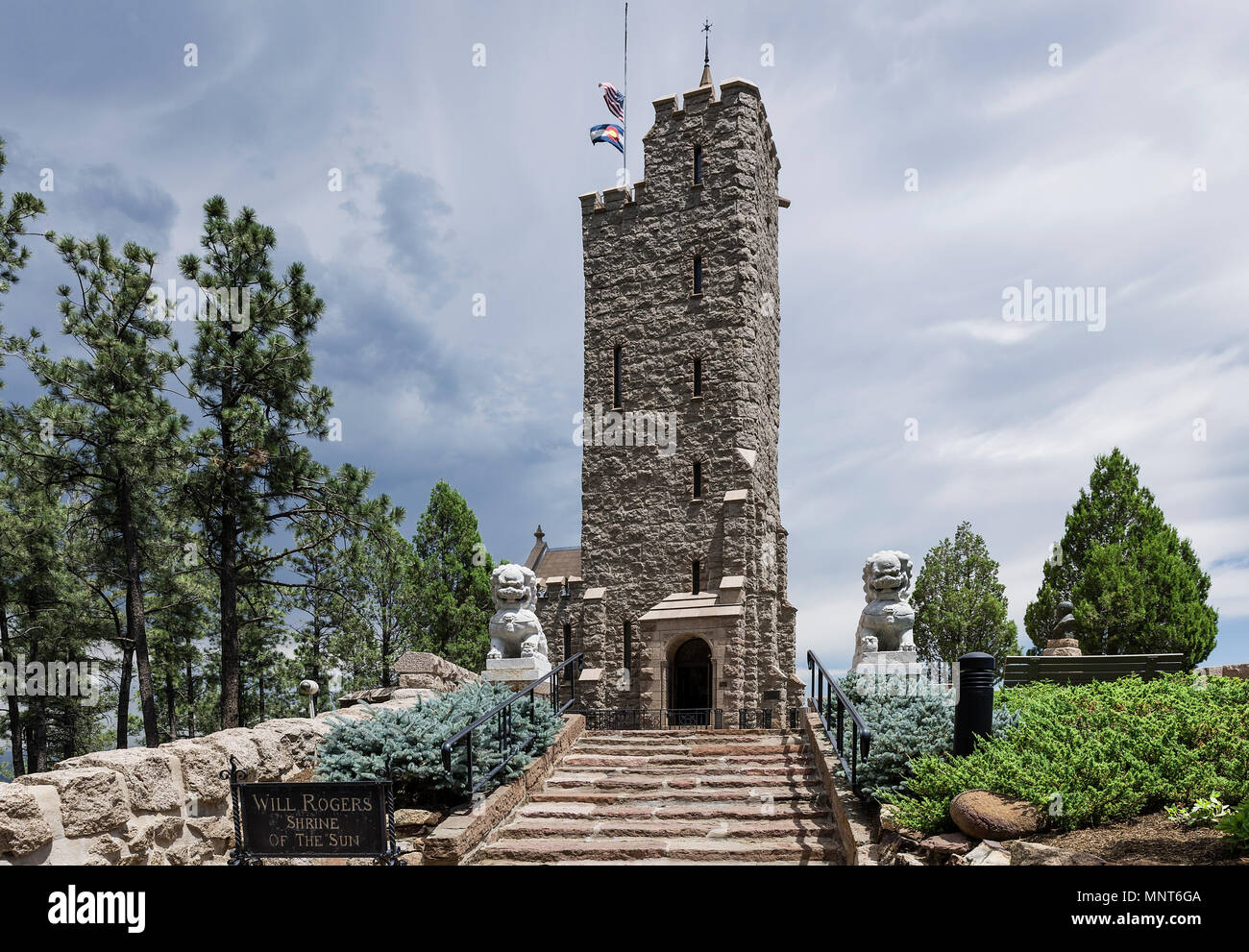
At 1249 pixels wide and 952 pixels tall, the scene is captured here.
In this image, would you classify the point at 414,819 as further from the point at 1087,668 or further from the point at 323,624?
the point at 323,624

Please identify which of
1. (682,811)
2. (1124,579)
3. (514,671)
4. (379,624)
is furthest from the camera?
(379,624)

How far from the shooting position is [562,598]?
3109cm

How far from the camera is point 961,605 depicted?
26125mm

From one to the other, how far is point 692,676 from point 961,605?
11133 mm

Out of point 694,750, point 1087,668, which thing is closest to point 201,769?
point 694,750

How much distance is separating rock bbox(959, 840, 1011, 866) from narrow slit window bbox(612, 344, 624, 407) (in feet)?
52.4

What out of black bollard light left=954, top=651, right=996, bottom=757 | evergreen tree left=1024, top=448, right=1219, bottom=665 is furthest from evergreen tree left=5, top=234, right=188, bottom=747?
evergreen tree left=1024, top=448, right=1219, bottom=665

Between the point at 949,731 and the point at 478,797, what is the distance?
15.4 feet

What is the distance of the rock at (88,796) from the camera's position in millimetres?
6125

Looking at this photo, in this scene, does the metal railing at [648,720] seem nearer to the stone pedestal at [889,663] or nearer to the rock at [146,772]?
the stone pedestal at [889,663]

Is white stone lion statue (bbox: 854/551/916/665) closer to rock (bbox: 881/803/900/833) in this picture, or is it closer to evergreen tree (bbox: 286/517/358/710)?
rock (bbox: 881/803/900/833)
